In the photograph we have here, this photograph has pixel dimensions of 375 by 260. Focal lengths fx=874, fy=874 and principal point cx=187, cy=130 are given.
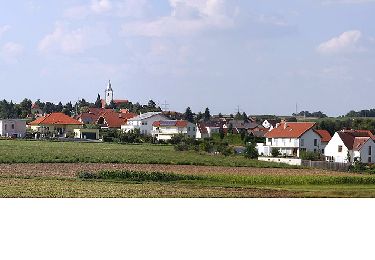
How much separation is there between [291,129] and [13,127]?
4.78m

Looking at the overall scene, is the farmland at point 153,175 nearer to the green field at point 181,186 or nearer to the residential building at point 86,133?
the green field at point 181,186

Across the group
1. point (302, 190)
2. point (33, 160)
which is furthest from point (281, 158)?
point (33, 160)

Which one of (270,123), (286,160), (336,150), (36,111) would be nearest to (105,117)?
(36,111)

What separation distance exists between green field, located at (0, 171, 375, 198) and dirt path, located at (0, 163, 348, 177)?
0.15 meters

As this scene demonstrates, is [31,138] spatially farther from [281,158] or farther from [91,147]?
→ [281,158]

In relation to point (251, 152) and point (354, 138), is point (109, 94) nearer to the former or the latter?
point (251, 152)

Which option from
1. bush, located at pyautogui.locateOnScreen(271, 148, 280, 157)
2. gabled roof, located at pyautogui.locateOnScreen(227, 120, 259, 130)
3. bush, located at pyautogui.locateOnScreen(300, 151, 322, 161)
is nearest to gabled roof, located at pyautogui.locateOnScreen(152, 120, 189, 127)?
gabled roof, located at pyautogui.locateOnScreen(227, 120, 259, 130)

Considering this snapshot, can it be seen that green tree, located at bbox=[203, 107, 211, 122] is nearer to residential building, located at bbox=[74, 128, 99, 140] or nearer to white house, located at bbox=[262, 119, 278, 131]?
white house, located at bbox=[262, 119, 278, 131]

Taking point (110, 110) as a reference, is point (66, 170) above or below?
below

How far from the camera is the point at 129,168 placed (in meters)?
13.4

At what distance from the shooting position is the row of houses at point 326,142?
14125mm
